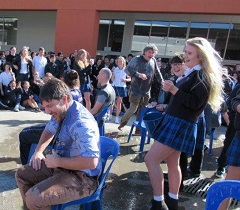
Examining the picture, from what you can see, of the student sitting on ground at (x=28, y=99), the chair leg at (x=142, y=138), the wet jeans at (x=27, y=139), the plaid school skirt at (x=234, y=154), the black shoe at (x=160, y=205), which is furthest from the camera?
the student sitting on ground at (x=28, y=99)

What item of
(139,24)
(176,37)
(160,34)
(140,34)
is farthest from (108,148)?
(139,24)

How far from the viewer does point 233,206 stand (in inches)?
125

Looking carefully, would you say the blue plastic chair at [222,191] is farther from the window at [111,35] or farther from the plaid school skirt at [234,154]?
the window at [111,35]

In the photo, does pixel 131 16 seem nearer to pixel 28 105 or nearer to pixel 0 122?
pixel 28 105

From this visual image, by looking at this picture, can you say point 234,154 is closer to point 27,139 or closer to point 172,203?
point 172,203

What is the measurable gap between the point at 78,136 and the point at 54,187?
41cm

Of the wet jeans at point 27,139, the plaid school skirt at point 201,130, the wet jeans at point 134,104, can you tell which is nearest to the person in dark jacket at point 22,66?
the wet jeans at point 134,104

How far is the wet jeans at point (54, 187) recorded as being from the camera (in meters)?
2.02

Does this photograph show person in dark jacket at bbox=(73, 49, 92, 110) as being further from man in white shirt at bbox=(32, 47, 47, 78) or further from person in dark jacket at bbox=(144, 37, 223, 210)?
person in dark jacket at bbox=(144, 37, 223, 210)

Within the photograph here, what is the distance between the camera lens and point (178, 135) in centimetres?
263

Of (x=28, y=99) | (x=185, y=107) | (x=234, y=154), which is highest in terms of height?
(x=185, y=107)

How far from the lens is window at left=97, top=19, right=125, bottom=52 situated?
14648 mm

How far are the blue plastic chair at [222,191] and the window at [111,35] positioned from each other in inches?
530

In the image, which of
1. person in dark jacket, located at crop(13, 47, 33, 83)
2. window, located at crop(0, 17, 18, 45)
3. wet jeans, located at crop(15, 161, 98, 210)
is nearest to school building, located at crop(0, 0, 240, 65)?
window, located at crop(0, 17, 18, 45)
